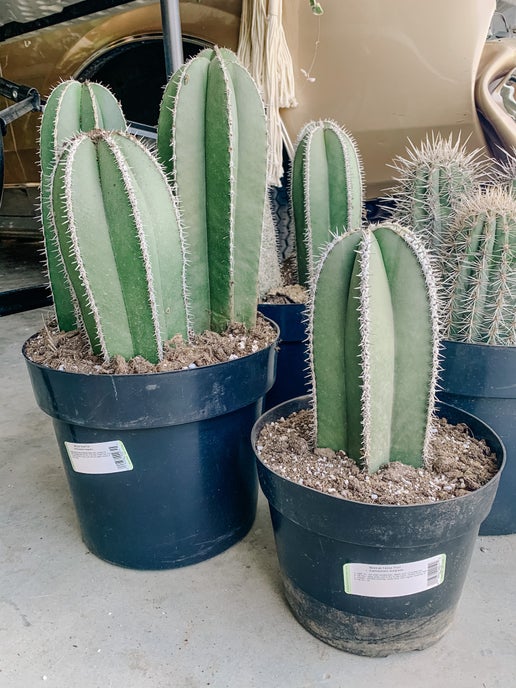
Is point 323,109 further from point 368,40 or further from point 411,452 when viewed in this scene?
point 411,452

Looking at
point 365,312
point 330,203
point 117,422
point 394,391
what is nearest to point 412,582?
point 394,391

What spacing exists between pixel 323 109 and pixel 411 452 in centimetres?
127

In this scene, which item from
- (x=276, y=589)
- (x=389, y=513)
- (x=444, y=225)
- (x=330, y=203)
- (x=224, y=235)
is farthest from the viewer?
(x=330, y=203)

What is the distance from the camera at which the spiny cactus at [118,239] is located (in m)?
0.85

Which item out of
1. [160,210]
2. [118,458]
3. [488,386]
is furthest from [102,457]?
[488,386]

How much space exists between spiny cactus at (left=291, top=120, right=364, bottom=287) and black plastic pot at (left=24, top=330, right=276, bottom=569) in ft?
1.44

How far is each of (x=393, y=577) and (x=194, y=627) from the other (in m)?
0.34

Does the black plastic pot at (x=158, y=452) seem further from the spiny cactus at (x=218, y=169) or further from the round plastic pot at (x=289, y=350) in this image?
the round plastic pot at (x=289, y=350)

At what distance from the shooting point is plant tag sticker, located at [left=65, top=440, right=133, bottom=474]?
0.93 m

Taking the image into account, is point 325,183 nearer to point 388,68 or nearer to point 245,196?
point 245,196

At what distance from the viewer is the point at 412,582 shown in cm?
75

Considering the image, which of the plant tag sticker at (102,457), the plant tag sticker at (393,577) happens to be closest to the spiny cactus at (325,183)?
the plant tag sticker at (102,457)

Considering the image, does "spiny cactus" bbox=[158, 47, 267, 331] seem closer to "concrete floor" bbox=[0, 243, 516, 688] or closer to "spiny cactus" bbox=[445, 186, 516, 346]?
"spiny cactus" bbox=[445, 186, 516, 346]

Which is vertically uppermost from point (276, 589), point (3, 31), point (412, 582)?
point (3, 31)
